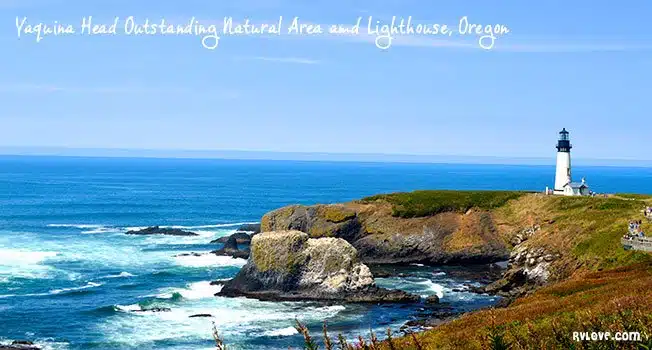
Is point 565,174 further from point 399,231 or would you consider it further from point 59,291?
point 59,291

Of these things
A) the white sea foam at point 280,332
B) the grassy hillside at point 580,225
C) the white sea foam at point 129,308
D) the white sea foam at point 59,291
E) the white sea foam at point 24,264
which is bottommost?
the white sea foam at point 59,291

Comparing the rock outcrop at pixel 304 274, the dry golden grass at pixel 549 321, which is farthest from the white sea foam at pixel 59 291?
the dry golden grass at pixel 549 321

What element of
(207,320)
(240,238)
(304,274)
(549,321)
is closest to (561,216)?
(304,274)

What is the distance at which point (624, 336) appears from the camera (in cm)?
1235

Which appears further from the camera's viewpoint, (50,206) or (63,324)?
(50,206)

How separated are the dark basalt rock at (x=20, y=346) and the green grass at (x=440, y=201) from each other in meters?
51.5

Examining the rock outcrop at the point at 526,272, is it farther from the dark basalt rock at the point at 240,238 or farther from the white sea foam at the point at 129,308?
the dark basalt rock at the point at 240,238

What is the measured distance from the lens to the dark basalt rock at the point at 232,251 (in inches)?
3440

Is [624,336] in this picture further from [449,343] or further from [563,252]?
[563,252]

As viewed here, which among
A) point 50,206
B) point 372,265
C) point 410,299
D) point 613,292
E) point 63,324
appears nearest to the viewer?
point 613,292

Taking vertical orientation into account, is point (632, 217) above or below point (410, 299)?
above

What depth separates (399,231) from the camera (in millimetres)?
86875

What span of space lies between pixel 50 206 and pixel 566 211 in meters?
110

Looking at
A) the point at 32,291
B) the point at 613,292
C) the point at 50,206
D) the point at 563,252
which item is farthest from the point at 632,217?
the point at 50,206
